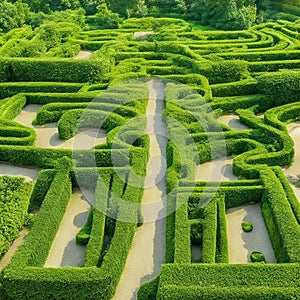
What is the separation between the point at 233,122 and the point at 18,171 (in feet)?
53.6

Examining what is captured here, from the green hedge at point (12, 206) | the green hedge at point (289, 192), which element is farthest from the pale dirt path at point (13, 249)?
the green hedge at point (289, 192)

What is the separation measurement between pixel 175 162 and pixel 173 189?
265 centimetres

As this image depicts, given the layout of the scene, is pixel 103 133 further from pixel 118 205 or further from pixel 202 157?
pixel 118 205

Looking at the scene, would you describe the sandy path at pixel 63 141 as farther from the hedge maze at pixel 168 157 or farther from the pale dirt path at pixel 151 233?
the pale dirt path at pixel 151 233

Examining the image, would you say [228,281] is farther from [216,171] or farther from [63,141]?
[63,141]

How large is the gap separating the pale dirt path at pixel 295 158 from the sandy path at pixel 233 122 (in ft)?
11.0

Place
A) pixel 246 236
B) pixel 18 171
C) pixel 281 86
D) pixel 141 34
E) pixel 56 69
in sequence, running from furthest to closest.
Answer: pixel 141 34
pixel 56 69
pixel 281 86
pixel 18 171
pixel 246 236

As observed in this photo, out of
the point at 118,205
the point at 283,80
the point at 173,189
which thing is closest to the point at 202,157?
the point at 173,189

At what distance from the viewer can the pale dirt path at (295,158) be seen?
87.5ft

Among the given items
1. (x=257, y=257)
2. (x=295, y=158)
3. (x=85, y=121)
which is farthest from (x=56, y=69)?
(x=257, y=257)

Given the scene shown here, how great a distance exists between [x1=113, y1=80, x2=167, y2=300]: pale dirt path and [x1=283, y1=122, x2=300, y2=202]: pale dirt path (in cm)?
776

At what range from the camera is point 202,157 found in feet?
94.2

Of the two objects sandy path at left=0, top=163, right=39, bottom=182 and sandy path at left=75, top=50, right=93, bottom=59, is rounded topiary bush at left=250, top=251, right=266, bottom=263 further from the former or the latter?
sandy path at left=75, top=50, right=93, bottom=59

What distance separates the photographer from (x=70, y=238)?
2342 centimetres
